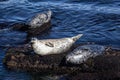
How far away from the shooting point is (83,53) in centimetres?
928

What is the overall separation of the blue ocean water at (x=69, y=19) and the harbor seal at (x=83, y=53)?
1.17m

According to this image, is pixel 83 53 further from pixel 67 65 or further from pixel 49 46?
pixel 49 46

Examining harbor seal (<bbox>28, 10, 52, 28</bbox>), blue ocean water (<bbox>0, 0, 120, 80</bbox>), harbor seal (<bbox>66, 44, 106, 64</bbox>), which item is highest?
harbor seal (<bbox>66, 44, 106, 64</bbox>)

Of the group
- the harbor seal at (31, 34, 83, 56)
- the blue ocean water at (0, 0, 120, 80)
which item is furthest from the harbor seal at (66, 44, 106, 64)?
the blue ocean water at (0, 0, 120, 80)

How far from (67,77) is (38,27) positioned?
495 centimetres

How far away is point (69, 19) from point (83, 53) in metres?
5.57

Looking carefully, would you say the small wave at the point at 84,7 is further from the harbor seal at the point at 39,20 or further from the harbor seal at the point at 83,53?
the harbor seal at the point at 83,53

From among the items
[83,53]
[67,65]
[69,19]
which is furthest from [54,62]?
[69,19]

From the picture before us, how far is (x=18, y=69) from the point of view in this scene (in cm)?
957

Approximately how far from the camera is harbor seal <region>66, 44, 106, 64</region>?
30.1ft

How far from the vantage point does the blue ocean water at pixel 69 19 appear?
39.6 feet

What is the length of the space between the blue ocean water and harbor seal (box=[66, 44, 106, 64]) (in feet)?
3.84

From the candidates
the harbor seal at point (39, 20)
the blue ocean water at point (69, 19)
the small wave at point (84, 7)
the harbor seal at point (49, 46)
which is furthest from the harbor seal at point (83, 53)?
the small wave at point (84, 7)

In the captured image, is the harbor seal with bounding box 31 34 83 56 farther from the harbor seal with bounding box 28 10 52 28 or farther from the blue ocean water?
the harbor seal with bounding box 28 10 52 28
